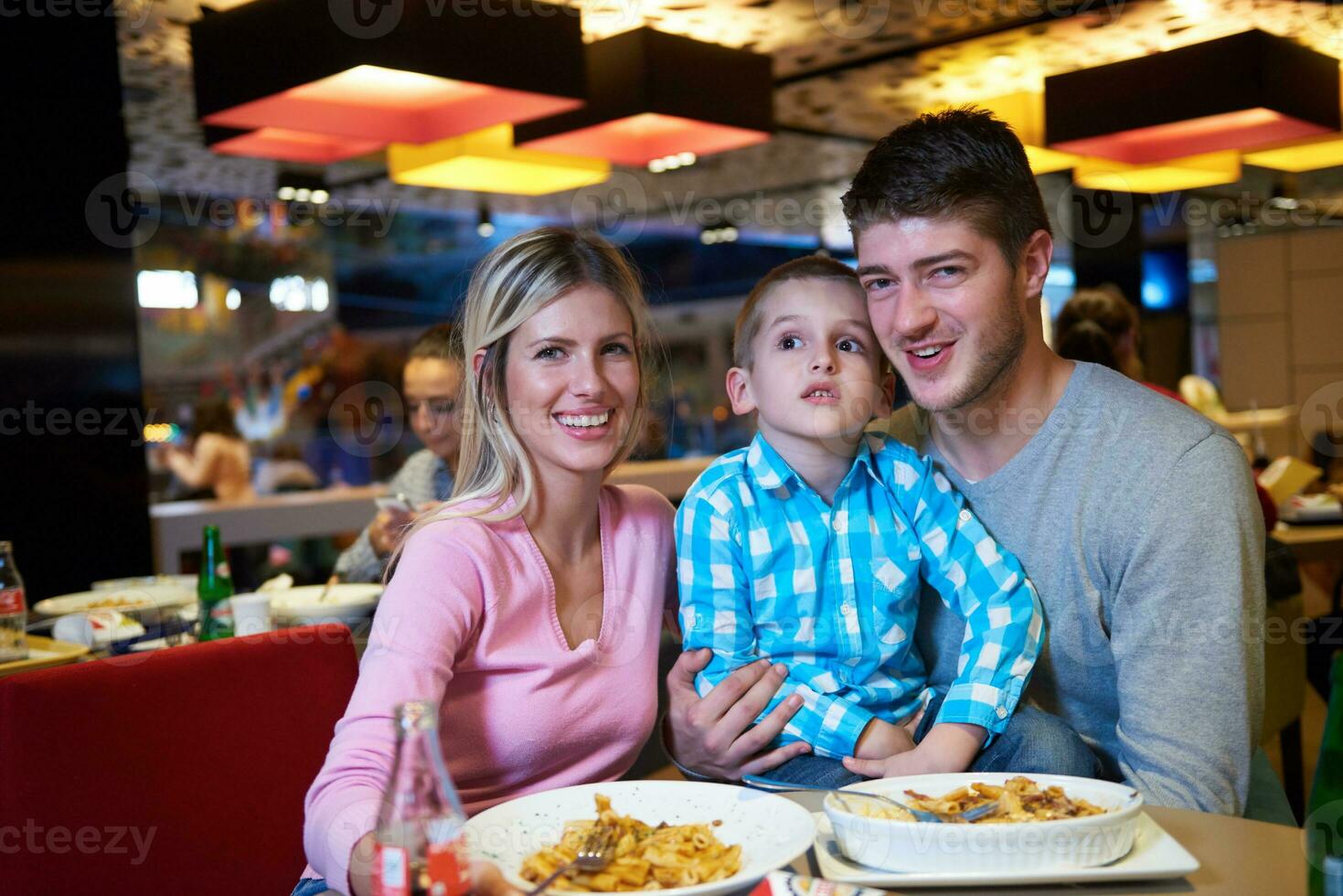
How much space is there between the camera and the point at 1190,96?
5152 millimetres

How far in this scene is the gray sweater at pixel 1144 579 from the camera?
1528 mm

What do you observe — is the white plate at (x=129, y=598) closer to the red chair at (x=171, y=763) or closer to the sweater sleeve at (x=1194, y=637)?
the red chair at (x=171, y=763)

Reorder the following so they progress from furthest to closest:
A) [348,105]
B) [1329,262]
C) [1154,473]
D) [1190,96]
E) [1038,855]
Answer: [1329,262] → [1190,96] → [348,105] → [1154,473] → [1038,855]

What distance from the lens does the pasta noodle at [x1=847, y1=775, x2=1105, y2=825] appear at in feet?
3.78

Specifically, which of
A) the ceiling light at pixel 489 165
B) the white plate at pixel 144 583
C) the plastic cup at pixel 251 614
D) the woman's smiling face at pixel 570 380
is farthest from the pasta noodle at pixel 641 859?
the ceiling light at pixel 489 165

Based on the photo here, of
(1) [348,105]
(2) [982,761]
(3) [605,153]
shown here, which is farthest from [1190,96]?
(2) [982,761]

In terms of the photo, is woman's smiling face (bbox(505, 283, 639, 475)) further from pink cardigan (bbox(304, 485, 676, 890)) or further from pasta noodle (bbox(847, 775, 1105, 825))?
pasta noodle (bbox(847, 775, 1105, 825))

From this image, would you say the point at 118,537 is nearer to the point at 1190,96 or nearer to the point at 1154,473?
the point at 1154,473

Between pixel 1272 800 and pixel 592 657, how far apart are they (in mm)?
1206

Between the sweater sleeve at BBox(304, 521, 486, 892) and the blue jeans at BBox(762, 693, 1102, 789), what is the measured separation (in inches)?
20.5

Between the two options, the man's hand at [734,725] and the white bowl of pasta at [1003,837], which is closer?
the white bowl of pasta at [1003,837]

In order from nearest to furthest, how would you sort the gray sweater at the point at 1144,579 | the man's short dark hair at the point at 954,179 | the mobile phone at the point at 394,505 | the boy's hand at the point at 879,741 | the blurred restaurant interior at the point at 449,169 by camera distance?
1. the gray sweater at the point at 1144,579
2. the boy's hand at the point at 879,741
3. the man's short dark hair at the point at 954,179
4. the mobile phone at the point at 394,505
5. the blurred restaurant interior at the point at 449,169

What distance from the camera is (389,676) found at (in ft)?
4.53

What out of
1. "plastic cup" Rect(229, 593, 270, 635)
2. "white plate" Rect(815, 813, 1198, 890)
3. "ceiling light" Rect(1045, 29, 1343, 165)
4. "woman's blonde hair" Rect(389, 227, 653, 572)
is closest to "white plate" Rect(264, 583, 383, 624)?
"plastic cup" Rect(229, 593, 270, 635)
